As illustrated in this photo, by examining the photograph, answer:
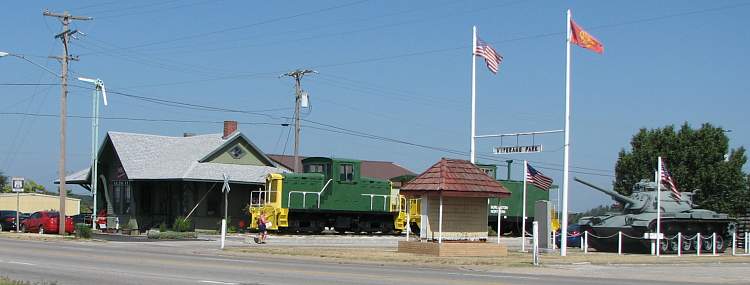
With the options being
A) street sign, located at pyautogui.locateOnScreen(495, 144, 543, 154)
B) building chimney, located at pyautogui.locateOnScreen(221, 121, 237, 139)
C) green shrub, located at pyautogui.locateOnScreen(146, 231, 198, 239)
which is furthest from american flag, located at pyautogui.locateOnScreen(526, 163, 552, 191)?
building chimney, located at pyautogui.locateOnScreen(221, 121, 237, 139)

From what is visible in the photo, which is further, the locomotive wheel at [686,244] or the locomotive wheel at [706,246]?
the locomotive wheel at [706,246]

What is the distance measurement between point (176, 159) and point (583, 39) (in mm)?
27053

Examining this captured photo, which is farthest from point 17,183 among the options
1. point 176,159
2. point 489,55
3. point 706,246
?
point 706,246

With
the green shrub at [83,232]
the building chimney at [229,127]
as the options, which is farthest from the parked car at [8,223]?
the green shrub at [83,232]

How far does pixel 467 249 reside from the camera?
27.9 m

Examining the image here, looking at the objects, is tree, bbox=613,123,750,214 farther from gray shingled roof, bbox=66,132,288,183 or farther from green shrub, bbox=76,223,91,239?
green shrub, bbox=76,223,91,239

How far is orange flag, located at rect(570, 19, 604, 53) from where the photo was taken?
2895cm

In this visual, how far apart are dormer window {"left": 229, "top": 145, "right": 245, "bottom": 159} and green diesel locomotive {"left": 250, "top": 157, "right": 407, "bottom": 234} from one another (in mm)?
5197

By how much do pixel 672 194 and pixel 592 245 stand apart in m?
3.86

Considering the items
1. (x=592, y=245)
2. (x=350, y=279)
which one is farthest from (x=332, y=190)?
(x=350, y=279)

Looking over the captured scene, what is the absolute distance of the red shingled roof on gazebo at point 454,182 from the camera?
27859 millimetres

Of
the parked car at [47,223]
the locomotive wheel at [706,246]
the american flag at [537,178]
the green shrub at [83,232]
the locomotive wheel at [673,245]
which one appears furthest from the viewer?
the parked car at [47,223]

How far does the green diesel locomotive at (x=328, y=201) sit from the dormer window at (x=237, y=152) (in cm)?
520

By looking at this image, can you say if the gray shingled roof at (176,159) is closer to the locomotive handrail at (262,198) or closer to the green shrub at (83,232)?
the locomotive handrail at (262,198)
